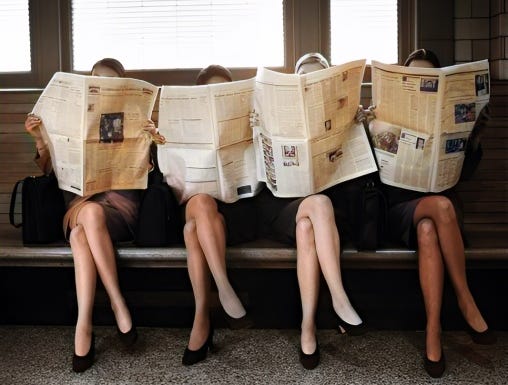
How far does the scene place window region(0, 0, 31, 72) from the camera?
10.1 ft

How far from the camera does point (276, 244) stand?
2.30 metres

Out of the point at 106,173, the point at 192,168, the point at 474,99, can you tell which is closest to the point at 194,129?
the point at 192,168

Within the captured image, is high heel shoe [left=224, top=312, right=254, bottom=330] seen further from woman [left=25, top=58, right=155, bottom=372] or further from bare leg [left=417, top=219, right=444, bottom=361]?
bare leg [left=417, top=219, right=444, bottom=361]

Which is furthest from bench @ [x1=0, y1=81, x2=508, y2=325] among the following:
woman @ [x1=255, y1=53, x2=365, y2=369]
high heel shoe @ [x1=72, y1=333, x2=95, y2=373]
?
high heel shoe @ [x1=72, y1=333, x2=95, y2=373]

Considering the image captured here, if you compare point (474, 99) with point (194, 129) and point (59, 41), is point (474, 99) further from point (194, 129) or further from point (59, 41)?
point (59, 41)

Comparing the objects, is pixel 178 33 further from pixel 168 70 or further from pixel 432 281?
pixel 432 281

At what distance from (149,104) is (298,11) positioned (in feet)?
3.40

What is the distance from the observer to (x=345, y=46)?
2986mm

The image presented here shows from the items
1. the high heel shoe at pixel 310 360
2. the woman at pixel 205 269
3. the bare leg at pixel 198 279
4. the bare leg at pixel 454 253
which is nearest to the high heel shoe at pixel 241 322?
the woman at pixel 205 269

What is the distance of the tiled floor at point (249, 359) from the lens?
2037 millimetres

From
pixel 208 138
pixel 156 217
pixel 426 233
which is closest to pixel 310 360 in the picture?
pixel 426 233

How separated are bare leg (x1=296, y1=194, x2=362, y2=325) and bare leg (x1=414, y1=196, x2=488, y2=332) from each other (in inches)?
13.3

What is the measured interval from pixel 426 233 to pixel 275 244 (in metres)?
0.54

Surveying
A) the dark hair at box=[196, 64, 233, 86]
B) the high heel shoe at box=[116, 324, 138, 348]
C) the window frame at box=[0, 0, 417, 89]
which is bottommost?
the high heel shoe at box=[116, 324, 138, 348]
